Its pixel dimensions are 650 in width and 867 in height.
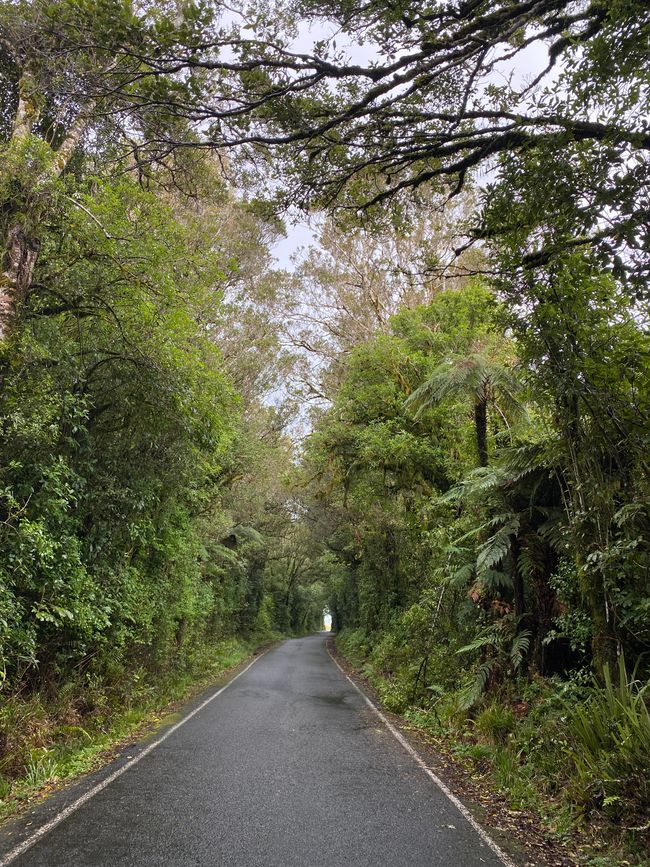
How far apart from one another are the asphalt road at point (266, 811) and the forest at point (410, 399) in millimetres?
922

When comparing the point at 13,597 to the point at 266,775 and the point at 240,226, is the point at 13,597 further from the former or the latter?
the point at 240,226

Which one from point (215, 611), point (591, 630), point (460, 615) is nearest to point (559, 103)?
point (591, 630)

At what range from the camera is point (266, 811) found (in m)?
4.64

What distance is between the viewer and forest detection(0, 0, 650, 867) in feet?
13.5

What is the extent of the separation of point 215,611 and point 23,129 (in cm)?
1897

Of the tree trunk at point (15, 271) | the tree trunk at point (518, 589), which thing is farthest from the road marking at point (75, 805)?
the tree trunk at point (518, 589)

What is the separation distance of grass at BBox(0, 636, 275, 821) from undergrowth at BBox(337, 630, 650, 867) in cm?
466

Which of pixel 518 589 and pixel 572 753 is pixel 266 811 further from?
pixel 518 589

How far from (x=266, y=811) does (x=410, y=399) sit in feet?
24.4

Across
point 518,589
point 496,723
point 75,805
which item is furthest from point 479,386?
point 75,805

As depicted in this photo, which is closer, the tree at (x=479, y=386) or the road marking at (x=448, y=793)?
the road marking at (x=448, y=793)

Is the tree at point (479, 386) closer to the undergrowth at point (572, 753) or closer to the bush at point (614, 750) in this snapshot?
the undergrowth at point (572, 753)

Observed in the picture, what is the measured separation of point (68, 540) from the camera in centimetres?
662

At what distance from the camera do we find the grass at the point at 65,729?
5.52 m
